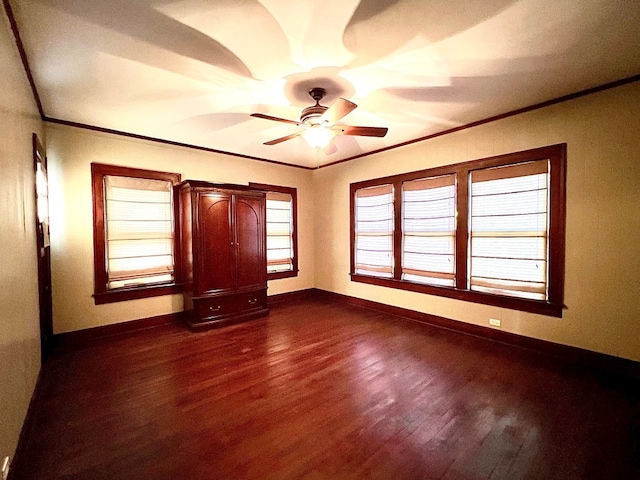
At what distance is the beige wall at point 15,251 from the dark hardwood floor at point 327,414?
0.37 m

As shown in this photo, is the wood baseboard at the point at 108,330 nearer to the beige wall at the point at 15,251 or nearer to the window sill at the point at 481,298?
the beige wall at the point at 15,251

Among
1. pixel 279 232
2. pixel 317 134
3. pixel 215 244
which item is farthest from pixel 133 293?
pixel 317 134

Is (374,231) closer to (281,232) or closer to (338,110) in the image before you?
(281,232)

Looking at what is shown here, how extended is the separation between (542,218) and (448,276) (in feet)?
4.15

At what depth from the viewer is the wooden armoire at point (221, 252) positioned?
381 centimetres

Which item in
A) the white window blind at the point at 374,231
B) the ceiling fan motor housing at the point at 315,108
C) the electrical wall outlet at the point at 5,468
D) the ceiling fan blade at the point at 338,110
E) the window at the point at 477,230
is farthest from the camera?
the white window blind at the point at 374,231

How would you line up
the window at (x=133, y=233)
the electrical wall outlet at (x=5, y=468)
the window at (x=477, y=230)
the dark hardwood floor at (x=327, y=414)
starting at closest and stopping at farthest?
the electrical wall outlet at (x=5, y=468) < the dark hardwood floor at (x=327, y=414) < the window at (x=477, y=230) < the window at (x=133, y=233)

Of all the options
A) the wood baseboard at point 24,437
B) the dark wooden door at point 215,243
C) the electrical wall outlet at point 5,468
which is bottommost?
the wood baseboard at point 24,437

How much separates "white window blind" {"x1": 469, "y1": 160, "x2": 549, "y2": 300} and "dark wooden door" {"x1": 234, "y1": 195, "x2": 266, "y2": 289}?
10.1 ft

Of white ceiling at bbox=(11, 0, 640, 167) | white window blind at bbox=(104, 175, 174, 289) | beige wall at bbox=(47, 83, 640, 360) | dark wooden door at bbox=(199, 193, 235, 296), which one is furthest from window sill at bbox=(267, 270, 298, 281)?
white ceiling at bbox=(11, 0, 640, 167)

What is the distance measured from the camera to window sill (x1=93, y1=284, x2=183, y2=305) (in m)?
3.56

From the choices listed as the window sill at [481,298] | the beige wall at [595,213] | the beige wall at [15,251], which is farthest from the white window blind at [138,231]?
the beige wall at [595,213]

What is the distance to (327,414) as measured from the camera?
203 cm

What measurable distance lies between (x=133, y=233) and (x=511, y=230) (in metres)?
4.91
